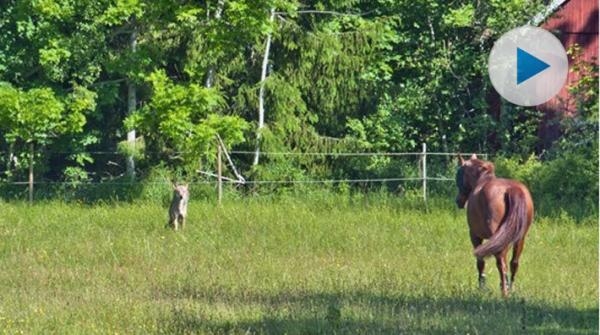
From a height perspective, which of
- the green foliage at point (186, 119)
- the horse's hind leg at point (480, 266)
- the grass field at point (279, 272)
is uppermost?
the green foliage at point (186, 119)

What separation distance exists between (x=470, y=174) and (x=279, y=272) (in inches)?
113

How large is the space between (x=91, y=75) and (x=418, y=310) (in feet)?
64.8

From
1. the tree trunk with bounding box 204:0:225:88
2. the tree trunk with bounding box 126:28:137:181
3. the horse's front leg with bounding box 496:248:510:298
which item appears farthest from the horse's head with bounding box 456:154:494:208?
the tree trunk with bounding box 126:28:137:181

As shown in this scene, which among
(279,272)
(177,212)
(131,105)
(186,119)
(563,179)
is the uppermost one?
(131,105)

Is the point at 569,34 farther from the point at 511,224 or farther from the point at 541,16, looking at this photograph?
the point at 511,224

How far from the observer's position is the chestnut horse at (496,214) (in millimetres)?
13258

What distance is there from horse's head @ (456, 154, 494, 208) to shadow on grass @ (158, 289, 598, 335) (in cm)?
214

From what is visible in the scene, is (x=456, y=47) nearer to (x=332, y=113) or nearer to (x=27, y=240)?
(x=332, y=113)

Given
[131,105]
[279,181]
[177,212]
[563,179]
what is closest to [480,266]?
[177,212]

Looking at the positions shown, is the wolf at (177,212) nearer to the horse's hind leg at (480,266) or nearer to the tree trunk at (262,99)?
the horse's hind leg at (480,266)

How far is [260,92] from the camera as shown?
30531 millimetres

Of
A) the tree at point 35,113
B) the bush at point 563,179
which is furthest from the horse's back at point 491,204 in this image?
the tree at point 35,113

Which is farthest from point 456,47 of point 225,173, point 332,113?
point 225,173

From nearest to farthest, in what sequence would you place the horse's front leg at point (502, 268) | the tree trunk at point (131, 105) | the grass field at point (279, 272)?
the grass field at point (279, 272), the horse's front leg at point (502, 268), the tree trunk at point (131, 105)
